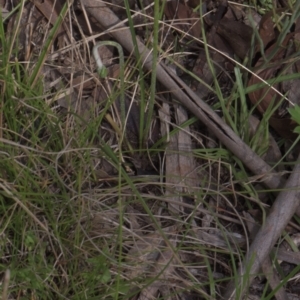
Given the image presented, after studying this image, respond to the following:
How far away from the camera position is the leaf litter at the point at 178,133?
133 centimetres

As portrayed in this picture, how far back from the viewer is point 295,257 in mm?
1363

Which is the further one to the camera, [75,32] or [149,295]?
[75,32]

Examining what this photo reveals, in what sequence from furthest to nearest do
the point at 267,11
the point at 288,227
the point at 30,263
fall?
1. the point at 267,11
2. the point at 288,227
3. the point at 30,263

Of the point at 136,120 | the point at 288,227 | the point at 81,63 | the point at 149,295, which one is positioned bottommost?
the point at 149,295

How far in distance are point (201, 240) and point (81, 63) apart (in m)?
0.55

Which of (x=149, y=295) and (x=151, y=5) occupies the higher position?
(x=151, y=5)

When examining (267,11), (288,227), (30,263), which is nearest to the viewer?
A: (30,263)

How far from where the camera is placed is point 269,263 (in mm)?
1334

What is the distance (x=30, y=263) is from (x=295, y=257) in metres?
0.64

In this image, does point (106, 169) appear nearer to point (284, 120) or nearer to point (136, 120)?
point (136, 120)

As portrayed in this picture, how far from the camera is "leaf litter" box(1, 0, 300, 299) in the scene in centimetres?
133

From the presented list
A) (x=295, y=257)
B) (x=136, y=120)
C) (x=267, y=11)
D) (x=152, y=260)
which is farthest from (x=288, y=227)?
(x=267, y=11)

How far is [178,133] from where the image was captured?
144cm

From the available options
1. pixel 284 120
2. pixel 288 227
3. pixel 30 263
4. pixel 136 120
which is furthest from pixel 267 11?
pixel 30 263
